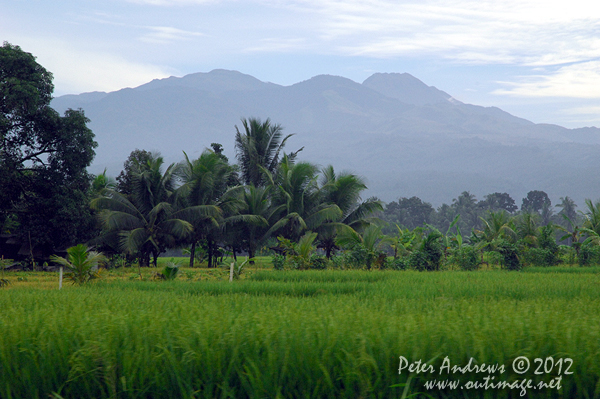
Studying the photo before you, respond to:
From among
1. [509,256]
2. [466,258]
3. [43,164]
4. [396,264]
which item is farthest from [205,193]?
[509,256]

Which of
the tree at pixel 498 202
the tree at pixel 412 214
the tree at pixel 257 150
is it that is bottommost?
the tree at pixel 412 214

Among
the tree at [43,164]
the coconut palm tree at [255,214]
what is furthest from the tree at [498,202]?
the tree at [43,164]

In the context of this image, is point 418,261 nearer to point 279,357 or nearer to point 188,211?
point 188,211

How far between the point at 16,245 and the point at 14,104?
8341 mm

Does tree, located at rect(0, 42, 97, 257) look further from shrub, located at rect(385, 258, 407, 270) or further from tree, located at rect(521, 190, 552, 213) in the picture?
tree, located at rect(521, 190, 552, 213)

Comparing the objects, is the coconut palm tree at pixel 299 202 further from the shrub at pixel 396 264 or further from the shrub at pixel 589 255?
the shrub at pixel 589 255

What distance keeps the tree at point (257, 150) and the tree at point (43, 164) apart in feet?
21.6

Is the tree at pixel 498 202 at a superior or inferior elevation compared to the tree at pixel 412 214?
superior

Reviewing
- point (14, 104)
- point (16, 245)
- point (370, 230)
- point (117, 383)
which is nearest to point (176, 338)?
point (117, 383)

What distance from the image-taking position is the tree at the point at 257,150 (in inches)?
851

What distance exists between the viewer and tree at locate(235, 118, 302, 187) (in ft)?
70.9

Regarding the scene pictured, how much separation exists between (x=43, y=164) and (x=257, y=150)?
8945 millimetres

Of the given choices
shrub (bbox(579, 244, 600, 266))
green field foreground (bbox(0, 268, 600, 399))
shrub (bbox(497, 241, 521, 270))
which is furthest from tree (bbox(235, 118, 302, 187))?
green field foreground (bbox(0, 268, 600, 399))

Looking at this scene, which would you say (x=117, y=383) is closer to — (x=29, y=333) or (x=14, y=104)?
(x=29, y=333)
